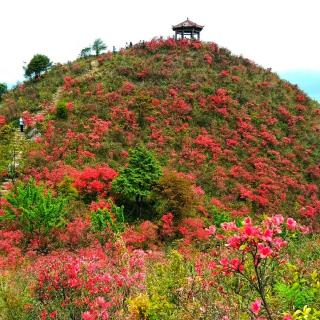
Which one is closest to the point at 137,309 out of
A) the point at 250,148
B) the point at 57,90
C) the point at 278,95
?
the point at 250,148

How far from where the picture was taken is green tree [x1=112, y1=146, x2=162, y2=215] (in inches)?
973

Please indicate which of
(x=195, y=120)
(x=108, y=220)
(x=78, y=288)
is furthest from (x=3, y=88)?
(x=78, y=288)

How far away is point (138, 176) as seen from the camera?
24922mm

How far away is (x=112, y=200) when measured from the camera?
25609 mm

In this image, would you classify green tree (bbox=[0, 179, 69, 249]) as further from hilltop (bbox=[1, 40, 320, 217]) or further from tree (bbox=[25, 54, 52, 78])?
tree (bbox=[25, 54, 52, 78])

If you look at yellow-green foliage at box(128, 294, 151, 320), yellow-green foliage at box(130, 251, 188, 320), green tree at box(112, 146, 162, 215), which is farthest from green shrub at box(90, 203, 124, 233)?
yellow-green foliage at box(128, 294, 151, 320)

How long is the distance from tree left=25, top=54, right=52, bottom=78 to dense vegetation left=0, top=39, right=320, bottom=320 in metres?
1.04

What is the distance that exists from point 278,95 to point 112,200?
81.4 feet

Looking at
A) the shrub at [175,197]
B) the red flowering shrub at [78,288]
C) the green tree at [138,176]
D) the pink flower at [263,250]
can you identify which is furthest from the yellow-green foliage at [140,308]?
the green tree at [138,176]

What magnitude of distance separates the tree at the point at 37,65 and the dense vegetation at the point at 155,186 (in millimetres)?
1038

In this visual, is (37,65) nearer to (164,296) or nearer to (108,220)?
(108,220)

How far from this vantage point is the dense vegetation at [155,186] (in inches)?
Answer: 349

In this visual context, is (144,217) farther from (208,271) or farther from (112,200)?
(208,271)

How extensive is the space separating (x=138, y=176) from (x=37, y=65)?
25.4m
